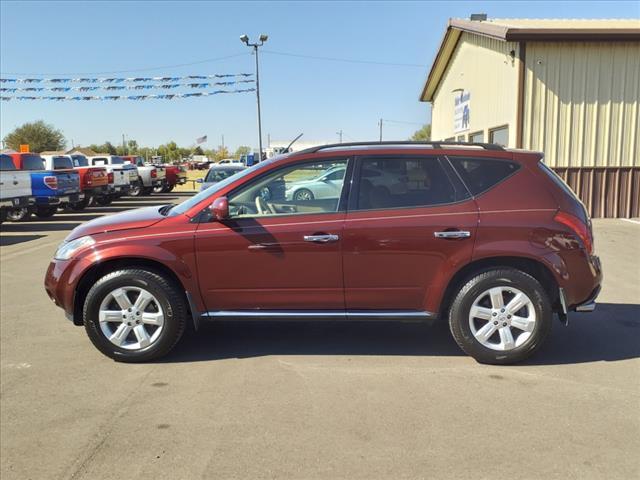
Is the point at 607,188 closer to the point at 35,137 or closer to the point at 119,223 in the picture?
the point at 119,223

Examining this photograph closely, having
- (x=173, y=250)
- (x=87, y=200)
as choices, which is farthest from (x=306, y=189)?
(x=87, y=200)

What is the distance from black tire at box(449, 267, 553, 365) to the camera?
445 centimetres

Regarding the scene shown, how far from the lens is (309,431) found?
3512 mm

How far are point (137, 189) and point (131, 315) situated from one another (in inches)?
914

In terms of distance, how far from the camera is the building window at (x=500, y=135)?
48.1 ft

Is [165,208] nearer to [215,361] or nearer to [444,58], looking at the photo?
[215,361]

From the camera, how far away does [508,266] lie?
180 inches

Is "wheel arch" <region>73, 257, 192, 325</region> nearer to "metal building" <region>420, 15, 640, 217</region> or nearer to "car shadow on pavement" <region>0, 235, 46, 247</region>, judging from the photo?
"car shadow on pavement" <region>0, 235, 46, 247</region>

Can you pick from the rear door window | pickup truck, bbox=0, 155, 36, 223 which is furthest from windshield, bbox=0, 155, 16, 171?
the rear door window

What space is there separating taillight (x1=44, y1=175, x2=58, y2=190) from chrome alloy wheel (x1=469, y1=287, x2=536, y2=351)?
566 inches

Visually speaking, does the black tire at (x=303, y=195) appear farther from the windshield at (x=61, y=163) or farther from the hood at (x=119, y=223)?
the windshield at (x=61, y=163)

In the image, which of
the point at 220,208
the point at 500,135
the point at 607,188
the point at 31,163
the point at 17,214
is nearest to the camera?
the point at 220,208

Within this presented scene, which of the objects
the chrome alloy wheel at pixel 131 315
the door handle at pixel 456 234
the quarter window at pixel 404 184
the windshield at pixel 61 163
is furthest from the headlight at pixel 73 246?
the windshield at pixel 61 163

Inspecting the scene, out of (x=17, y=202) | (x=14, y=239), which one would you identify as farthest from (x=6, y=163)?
(x=14, y=239)
